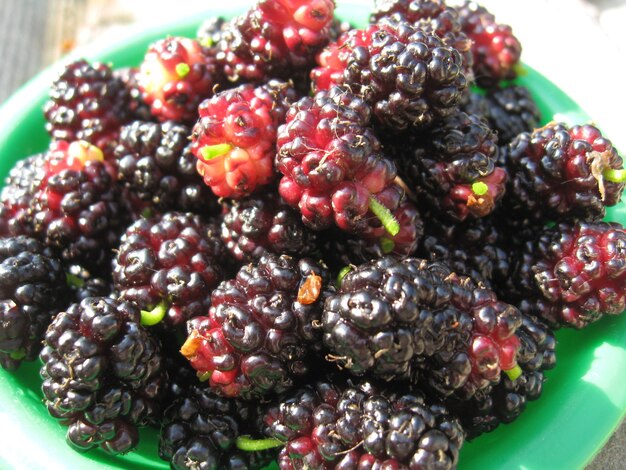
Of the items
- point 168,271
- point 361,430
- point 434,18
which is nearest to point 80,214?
point 168,271

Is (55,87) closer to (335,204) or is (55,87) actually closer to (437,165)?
(335,204)

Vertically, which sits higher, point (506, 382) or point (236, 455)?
point (506, 382)

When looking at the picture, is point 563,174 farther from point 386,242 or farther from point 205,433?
point 205,433

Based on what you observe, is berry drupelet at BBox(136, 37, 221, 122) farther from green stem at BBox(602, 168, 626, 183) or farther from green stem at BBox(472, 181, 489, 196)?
green stem at BBox(602, 168, 626, 183)

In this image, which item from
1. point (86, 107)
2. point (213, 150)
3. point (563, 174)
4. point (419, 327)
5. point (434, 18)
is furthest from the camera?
point (86, 107)

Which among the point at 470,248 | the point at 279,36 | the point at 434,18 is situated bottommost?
the point at 470,248

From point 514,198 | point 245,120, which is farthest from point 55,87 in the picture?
point 514,198

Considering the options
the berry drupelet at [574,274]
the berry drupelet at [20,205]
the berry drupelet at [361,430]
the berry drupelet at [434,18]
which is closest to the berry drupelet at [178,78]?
the berry drupelet at [20,205]
